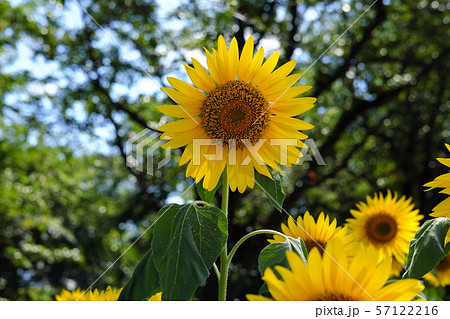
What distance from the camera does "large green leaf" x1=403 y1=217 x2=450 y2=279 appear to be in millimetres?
610

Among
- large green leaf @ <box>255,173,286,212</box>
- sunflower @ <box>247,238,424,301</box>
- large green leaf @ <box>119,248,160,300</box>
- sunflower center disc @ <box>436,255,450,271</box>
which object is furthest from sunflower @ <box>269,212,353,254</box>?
sunflower center disc @ <box>436,255,450,271</box>

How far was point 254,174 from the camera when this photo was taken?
31.4 inches

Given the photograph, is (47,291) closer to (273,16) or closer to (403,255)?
(273,16)

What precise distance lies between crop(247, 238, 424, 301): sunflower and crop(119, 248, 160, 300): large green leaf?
0.95 feet

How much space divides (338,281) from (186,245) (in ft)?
0.76

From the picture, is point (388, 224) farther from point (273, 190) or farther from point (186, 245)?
point (186, 245)

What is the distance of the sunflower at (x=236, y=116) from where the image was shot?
31.1 inches

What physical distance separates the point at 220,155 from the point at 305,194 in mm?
1813

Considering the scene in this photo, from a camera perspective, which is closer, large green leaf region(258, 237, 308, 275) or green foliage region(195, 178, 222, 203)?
large green leaf region(258, 237, 308, 275)

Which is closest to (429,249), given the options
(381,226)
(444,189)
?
(444,189)

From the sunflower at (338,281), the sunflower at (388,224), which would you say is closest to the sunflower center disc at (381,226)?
the sunflower at (388,224)

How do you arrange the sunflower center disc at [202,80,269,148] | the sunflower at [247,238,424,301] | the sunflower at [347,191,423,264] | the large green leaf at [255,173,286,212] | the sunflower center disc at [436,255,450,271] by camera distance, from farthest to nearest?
the sunflower center disc at [436,255,450,271] → the sunflower at [347,191,423,264] → the sunflower center disc at [202,80,269,148] → the large green leaf at [255,173,286,212] → the sunflower at [247,238,424,301]

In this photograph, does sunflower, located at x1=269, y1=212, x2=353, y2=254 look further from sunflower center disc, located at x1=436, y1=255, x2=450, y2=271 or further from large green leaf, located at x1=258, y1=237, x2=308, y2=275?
sunflower center disc, located at x1=436, y1=255, x2=450, y2=271
